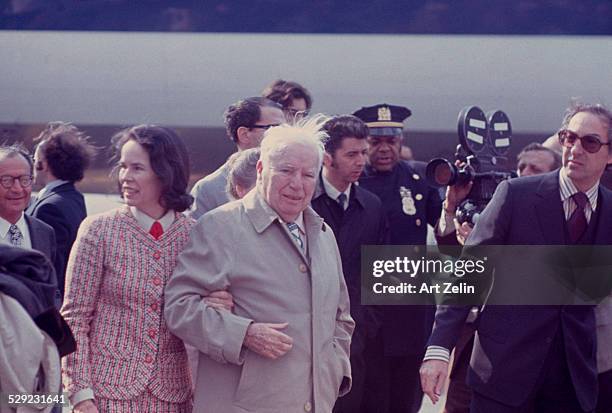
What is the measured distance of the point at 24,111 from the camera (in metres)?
6.86

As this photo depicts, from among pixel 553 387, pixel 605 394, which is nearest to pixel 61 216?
pixel 553 387

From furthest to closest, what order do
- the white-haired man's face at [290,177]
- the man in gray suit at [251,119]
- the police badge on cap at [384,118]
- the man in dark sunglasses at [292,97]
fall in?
the man in dark sunglasses at [292,97], the police badge on cap at [384,118], the man in gray suit at [251,119], the white-haired man's face at [290,177]

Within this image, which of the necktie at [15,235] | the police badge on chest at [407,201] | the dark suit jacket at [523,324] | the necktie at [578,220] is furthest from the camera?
the police badge on chest at [407,201]

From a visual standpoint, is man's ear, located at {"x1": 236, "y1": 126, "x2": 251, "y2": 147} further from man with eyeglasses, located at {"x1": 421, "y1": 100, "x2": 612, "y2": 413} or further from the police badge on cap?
man with eyeglasses, located at {"x1": 421, "y1": 100, "x2": 612, "y2": 413}

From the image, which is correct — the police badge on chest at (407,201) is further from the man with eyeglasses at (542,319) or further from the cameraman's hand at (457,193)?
the man with eyeglasses at (542,319)

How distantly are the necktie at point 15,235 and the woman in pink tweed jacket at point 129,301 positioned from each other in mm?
622

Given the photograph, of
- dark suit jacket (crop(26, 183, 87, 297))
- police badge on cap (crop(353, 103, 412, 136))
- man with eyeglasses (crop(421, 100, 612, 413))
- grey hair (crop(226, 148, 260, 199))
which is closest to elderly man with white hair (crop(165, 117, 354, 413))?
grey hair (crop(226, 148, 260, 199))

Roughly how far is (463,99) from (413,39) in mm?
531

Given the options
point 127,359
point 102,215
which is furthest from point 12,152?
point 127,359

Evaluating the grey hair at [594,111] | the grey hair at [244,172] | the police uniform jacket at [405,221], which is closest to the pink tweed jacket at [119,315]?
the grey hair at [244,172]

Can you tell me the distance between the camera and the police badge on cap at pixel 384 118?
4453 mm

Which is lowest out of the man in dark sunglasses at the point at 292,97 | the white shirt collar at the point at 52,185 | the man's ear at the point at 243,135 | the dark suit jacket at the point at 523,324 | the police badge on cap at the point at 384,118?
the dark suit jacket at the point at 523,324

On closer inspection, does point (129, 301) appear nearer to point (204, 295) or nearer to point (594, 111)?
point (204, 295)

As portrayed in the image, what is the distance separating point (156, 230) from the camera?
2750 mm
